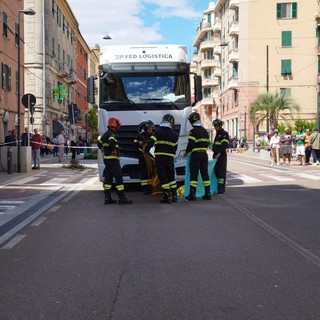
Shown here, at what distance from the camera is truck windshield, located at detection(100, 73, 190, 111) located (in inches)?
516

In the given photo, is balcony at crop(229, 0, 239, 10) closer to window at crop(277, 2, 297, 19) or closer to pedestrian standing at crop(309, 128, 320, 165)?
window at crop(277, 2, 297, 19)

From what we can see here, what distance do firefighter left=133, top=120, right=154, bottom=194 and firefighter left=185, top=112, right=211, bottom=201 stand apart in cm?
103

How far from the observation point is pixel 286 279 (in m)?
5.53

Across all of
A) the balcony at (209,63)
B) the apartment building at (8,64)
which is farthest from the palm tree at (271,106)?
the balcony at (209,63)

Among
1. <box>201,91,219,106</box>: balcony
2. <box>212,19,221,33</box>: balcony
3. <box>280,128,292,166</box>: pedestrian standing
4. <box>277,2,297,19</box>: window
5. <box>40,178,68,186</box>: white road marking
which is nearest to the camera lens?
<box>40,178,68,186</box>: white road marking

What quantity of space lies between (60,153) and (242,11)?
118ft

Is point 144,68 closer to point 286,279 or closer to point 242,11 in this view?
point 286,279

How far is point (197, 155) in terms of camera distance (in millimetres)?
12055

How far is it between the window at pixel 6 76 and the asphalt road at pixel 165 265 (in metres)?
20.7

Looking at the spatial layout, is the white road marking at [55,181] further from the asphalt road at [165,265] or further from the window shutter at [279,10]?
the window shutter at [279,10]

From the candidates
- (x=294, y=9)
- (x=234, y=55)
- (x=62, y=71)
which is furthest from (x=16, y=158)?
(x=294, y=9)

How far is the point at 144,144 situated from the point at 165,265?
6890mm

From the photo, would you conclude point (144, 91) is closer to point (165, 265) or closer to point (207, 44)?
point (165, 265)

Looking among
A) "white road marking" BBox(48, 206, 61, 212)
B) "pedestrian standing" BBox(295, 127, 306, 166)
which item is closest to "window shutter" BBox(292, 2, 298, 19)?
"pedestrian standing" BBox(295, 127, 306, 166)
